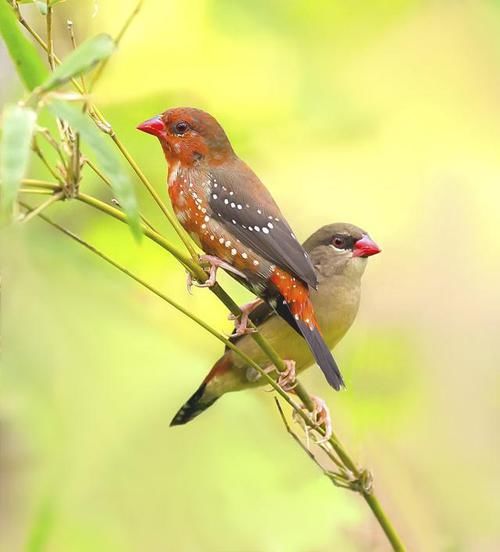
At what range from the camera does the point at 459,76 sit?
523 centimetres

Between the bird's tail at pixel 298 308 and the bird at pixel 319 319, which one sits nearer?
the bird's tail at pixel 298 308

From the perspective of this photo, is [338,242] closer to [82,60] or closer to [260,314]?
[260,314]

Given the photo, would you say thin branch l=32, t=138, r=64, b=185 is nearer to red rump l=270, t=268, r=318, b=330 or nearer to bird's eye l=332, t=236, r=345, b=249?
red rump l=270, t=268, r=318, b=330

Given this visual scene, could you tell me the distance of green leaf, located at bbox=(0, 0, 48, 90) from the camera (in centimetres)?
149

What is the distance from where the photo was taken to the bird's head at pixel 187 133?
9.32ft

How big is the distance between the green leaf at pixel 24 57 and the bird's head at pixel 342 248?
6.36ft

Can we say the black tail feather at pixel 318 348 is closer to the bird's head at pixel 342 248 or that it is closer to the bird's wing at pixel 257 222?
the bird's wing at pixel 257 222

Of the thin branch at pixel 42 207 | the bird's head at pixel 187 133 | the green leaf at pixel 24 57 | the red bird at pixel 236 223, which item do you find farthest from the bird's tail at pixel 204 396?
the green leaf at pixel 24 57

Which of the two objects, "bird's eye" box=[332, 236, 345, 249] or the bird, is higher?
"bird's eye" box=[332, 236, 345, 249]

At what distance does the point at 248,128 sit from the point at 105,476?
1.29 meters

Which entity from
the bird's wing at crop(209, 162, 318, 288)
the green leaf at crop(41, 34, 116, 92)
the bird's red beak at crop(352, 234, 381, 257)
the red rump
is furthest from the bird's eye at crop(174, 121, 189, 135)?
the green leaf at crop(41, 34, 116, 92)

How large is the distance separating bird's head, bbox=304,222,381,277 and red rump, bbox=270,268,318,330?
70 cm

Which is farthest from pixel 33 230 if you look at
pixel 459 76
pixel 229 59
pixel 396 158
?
pixel 459 76

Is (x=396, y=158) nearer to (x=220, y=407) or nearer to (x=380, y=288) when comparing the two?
(x=380, y=288)
